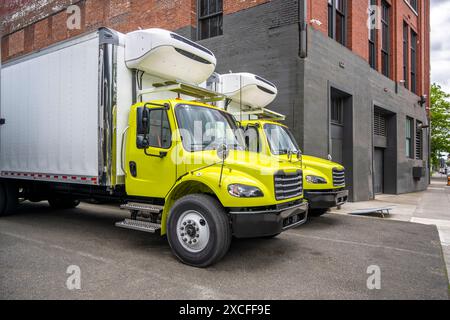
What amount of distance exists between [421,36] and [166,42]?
76.5 ft

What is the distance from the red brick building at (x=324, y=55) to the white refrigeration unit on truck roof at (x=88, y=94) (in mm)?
1699

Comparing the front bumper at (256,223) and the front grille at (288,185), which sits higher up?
the front grille at (288,185)

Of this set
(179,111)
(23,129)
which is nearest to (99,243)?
(179,111)

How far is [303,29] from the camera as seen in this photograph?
1077cm

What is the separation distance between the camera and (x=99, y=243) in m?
6.02

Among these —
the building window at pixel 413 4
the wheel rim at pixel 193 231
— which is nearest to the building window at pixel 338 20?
the wheel rim at pixel 193 231

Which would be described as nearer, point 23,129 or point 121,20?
point 23,129

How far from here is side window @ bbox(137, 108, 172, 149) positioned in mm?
5344

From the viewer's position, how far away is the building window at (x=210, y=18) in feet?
44.6

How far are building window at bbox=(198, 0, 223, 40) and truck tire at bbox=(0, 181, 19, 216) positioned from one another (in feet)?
30.6

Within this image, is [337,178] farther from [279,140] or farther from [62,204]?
[62,204]

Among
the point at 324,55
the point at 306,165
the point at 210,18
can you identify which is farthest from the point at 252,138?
the point at 210,18

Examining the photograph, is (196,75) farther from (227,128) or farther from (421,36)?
(421,36)

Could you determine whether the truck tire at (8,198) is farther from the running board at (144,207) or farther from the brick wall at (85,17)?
the brick wall at (85,17)
